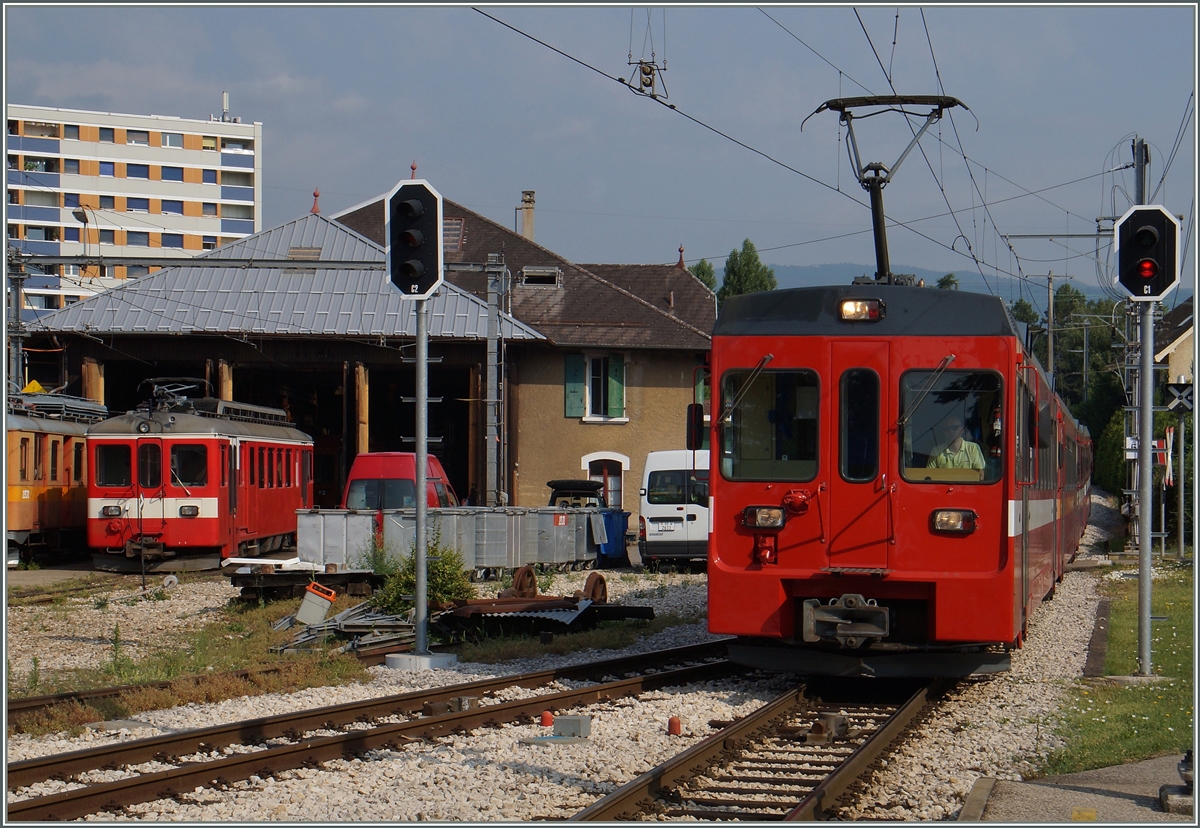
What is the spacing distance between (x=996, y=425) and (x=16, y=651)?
1040 centimetres

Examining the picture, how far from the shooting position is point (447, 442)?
4341 centimetres

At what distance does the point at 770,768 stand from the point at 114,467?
67.0 feet

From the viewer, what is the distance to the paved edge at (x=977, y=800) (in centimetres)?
618

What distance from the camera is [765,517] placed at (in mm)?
9977

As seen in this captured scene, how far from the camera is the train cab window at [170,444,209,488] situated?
24.8m

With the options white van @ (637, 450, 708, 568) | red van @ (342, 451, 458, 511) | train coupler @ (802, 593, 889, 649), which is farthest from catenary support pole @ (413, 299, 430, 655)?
white van @ (637, 450, 708, 568)

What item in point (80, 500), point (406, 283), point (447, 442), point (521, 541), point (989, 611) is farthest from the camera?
point (447, 442)

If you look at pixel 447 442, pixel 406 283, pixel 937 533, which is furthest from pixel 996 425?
pixel 447 442

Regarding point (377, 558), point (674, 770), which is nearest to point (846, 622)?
point (674, 770)

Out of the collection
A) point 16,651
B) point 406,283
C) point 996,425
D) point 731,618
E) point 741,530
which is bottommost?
point 16,651

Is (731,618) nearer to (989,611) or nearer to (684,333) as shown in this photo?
(989,611)

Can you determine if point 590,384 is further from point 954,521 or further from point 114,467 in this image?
point 954,521

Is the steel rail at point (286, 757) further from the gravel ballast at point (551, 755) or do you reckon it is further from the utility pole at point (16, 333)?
the utility pole at point (16, 333)

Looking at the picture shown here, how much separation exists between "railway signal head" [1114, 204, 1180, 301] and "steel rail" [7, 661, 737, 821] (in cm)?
520
